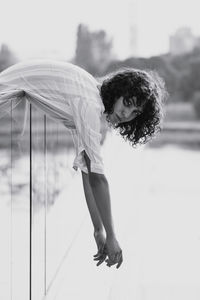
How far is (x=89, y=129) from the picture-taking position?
111 cm

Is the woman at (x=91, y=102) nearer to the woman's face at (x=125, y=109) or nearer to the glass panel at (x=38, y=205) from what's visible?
the woman's face at (x=125, y=109)

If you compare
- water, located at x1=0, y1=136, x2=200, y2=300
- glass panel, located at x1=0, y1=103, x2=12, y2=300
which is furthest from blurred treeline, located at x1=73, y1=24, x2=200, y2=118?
glass panel, located at x1=0, y1=103, x2=12, y2=300

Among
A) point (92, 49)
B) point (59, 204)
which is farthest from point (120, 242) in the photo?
point (92, 49)

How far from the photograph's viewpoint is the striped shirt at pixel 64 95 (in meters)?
1.12

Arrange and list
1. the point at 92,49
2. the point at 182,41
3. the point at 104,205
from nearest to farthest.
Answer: the point at 104,205 → the point at 92,49 → the point at 182,41

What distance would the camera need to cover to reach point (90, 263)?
2.01m

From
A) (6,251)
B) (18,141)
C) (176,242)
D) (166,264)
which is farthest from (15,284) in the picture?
(176,242)

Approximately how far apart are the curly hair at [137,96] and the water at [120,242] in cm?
31

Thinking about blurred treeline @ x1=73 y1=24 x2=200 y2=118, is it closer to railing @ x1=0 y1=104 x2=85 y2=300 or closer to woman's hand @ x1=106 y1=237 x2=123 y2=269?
railing @ x1=0 y1=104 x2=85 y2=300

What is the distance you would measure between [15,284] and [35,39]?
16.6 feet

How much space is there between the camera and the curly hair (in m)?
1.22

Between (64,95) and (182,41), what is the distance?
1145 centimetres

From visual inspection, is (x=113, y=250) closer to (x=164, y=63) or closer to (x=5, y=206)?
(x=5, y=206)

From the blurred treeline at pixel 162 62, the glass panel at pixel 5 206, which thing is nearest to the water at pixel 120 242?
the glass panel at pixel 5 206
